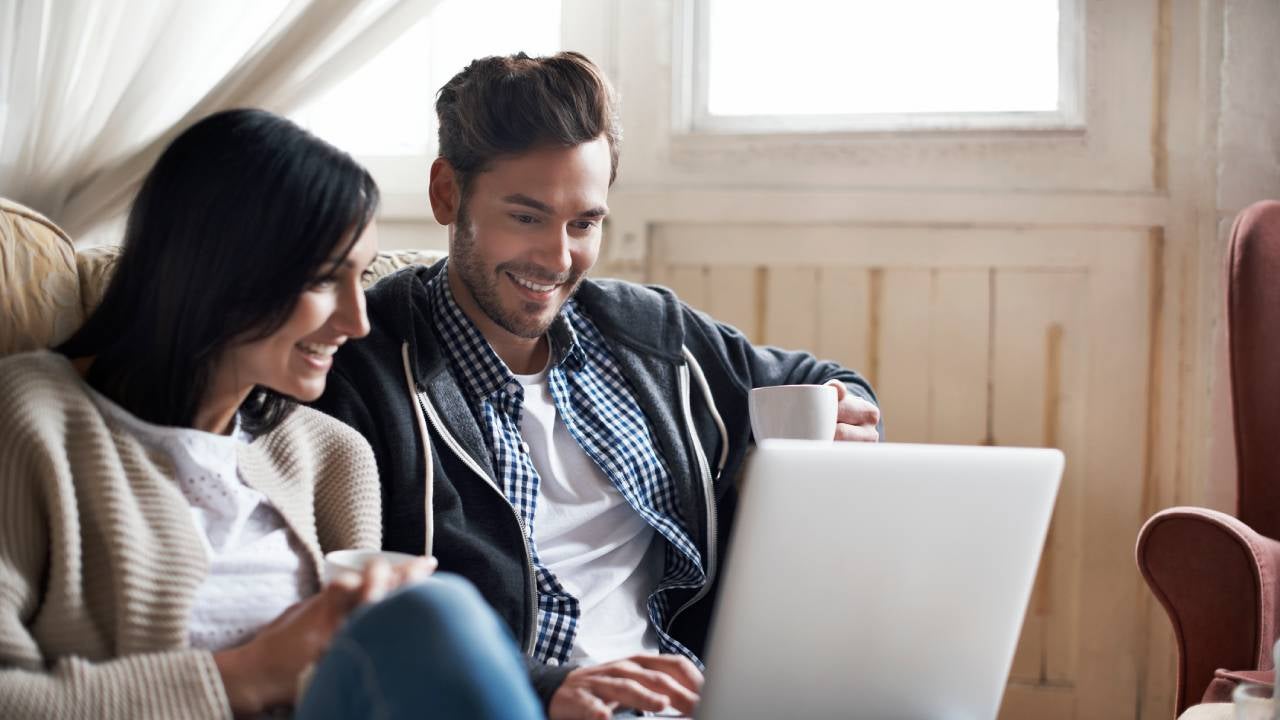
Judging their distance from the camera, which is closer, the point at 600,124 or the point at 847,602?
the point at 847,602

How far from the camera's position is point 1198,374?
233 centimetres

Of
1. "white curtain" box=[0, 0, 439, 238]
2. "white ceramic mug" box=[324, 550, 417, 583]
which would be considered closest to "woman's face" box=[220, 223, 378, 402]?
"white ceramic mug" box=[324, 550, 417, 583]

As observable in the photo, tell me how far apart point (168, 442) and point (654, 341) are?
80 cm

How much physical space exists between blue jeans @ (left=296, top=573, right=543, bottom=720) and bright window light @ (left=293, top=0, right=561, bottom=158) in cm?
188

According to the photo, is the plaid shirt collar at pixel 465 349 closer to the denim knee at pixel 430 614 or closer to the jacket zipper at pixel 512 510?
the jacket zipper at pixel 512 510

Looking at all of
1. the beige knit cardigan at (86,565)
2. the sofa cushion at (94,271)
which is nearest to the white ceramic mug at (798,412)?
the beige knit cardigan at (86,565)

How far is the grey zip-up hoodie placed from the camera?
58.7 inches

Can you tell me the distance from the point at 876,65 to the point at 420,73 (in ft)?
3.16

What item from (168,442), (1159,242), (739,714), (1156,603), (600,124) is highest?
(600,124)

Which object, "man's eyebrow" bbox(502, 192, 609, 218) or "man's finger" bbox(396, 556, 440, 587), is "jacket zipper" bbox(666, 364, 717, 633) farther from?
"man's finger" bbox(396, 556, 440, 587)

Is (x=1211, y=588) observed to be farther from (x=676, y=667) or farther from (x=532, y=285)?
(x=532, y=285)

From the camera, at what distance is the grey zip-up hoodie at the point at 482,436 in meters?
1.49

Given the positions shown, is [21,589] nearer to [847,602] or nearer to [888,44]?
[847,602]

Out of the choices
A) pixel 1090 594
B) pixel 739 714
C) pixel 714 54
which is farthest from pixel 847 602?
pixel 714 54
